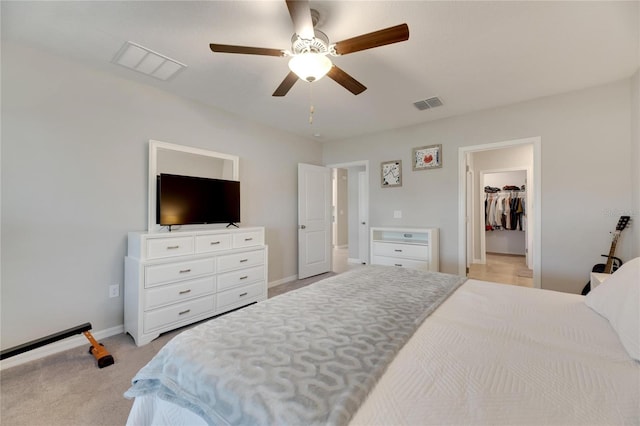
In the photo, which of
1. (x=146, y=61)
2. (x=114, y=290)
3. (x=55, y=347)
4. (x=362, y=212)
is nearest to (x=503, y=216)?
(x=362, y=212)

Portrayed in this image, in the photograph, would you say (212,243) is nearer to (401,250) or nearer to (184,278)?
(184,278)

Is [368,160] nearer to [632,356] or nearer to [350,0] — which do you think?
[350,0]

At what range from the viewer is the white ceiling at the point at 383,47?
67.2 inches

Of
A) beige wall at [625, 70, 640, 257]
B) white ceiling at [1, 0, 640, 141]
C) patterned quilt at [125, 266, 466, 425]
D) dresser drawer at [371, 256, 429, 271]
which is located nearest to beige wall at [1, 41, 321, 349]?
white ceiling at [1, 0, 640, 141]

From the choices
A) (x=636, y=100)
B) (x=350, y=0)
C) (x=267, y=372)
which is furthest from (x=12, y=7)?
(x=636, y=100)

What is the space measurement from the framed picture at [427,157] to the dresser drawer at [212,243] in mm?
2905

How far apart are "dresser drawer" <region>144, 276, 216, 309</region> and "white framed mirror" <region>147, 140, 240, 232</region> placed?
72cm

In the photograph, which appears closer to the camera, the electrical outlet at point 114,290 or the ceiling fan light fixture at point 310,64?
the ceiling fan light fixture at point 310,64

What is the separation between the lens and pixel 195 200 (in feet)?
9.73

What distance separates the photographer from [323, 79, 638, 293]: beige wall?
8.79 feet

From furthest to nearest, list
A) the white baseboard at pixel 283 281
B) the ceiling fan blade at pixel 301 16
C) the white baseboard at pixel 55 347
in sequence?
the white baseboard at pixel 283 281 → the white baseboard at pixel 55 347 → the ceiling fan blade at pixel 301 16

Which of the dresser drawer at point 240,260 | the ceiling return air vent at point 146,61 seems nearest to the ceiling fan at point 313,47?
the ceiling return air vent at point 146,61

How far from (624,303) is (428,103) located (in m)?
2.66

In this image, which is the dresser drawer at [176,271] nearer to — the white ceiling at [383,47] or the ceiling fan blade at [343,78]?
the white ceiling at [383,47]
